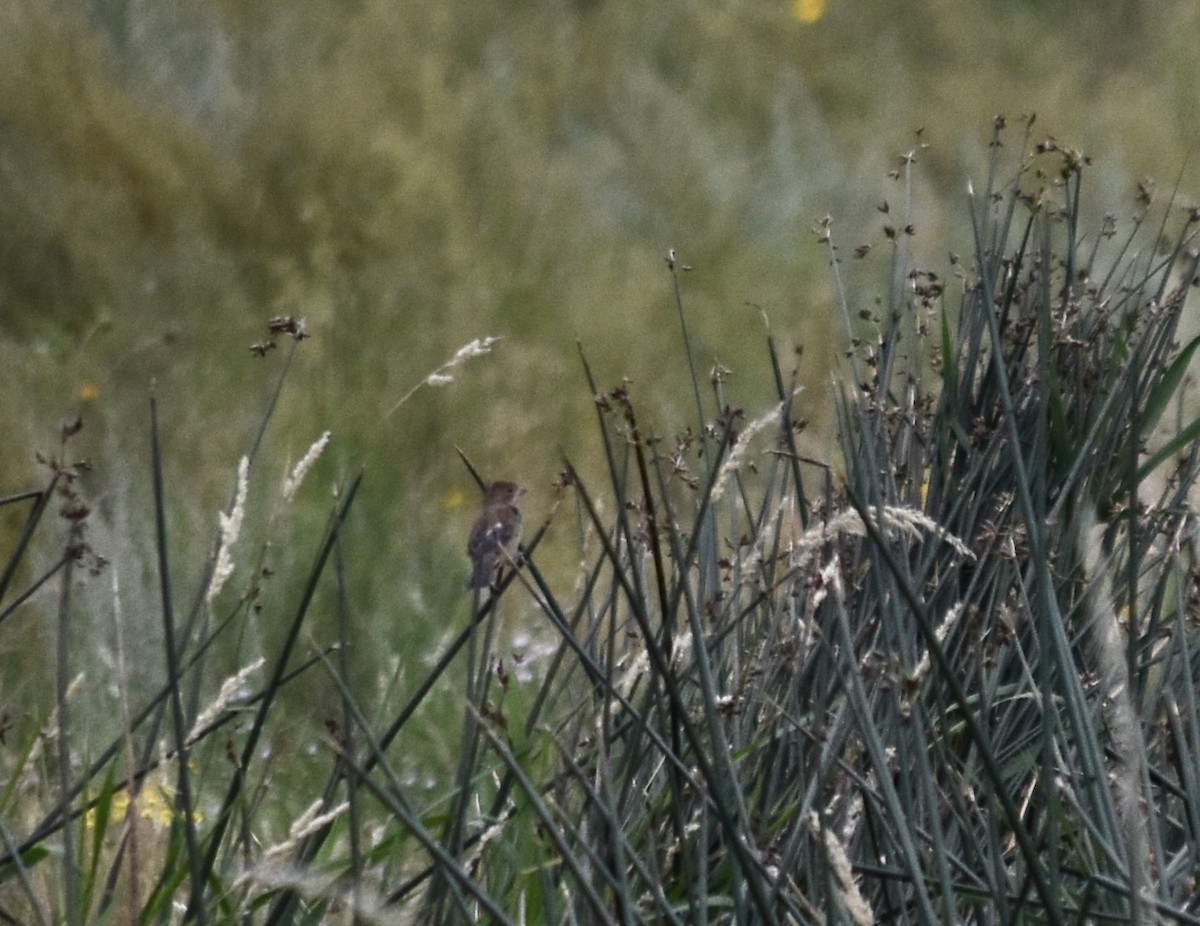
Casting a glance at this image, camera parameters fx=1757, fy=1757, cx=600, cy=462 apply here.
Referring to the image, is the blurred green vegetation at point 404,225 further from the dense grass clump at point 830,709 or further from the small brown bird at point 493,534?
the small brown bird at point 493,534

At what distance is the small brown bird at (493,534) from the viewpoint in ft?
3.94

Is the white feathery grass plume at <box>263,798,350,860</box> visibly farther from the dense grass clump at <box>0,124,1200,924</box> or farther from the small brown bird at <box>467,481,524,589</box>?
the small brown bird at <box>467,481,524,589</box>

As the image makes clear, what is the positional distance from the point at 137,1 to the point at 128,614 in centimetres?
287

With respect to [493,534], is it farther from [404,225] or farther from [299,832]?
[404,225]

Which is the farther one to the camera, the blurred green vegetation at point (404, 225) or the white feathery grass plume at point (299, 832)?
the blurred green vegetation at point (404, 225)

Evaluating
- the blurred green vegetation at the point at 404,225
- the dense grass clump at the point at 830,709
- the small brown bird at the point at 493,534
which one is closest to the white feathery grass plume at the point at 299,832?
the dense grass clump at the point at 830,709

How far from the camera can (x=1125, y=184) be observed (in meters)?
6.78

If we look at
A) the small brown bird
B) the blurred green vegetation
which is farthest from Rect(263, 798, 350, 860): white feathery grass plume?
the blurred green vegetation

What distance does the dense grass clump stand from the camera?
1.04m

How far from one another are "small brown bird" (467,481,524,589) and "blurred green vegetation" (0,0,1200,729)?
1624mm

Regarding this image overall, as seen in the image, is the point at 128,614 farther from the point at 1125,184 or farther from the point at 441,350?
the point at 1125,184

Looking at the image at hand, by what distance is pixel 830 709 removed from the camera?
146cm

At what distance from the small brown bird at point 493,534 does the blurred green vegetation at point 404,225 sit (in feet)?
5.33

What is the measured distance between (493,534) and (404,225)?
12.3 ft
